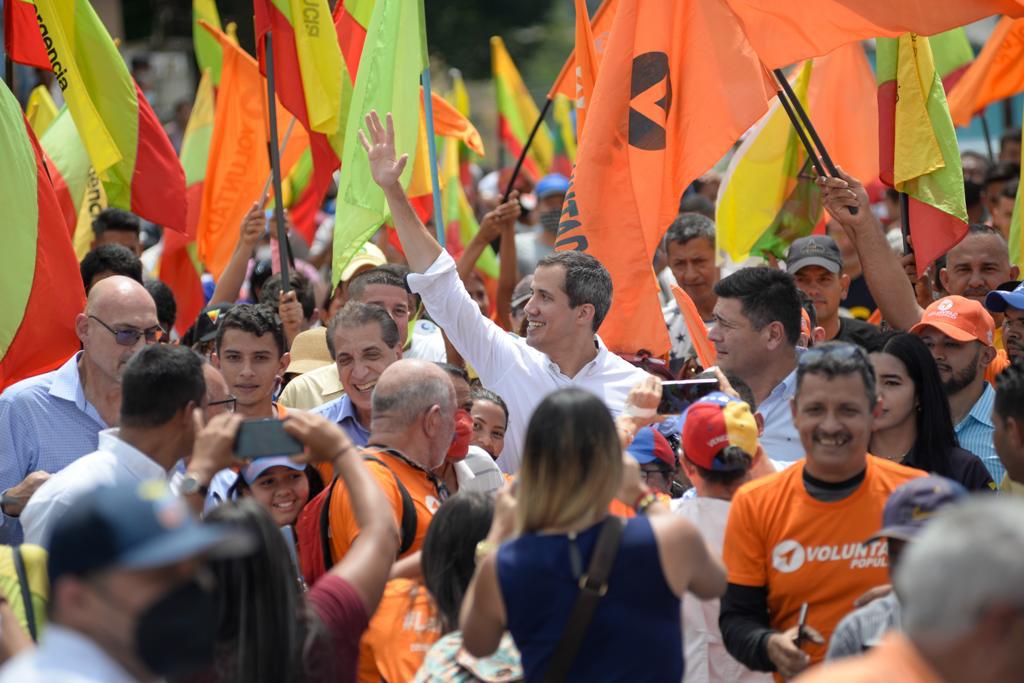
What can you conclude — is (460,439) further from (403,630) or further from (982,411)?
(982,411)

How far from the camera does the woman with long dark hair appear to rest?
5.45 m

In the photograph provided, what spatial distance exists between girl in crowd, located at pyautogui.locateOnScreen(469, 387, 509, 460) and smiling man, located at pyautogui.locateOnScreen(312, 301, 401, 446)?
466mm

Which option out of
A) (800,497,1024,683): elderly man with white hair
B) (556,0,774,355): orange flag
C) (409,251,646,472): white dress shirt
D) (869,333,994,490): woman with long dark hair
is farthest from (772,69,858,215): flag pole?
(800,497,1024,683): elderly man with white hair

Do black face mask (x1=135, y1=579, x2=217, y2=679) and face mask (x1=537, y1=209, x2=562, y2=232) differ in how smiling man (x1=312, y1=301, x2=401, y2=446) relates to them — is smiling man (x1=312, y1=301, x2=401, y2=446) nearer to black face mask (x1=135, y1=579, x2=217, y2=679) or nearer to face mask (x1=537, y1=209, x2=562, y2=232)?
black face mask (x1=135, y1=579, x2=217, y2=679)

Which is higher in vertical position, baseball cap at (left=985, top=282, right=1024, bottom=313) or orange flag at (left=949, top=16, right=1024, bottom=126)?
orange flag at (left=949, top=16, right=1024, bottom=126)

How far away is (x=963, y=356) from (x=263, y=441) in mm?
3695

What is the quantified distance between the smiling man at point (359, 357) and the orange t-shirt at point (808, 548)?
2.49m

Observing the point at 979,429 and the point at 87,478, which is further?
the point at 979,429

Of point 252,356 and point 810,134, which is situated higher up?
point 810,134

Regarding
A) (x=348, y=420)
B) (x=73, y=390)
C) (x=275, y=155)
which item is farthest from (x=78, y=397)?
(x=275, y=155)

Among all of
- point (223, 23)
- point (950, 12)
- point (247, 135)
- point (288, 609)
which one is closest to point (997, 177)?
point (950, 12)

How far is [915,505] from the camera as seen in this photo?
3.74m

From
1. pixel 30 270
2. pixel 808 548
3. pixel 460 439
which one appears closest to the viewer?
pixel 808 548

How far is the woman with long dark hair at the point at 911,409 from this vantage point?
5.45m
